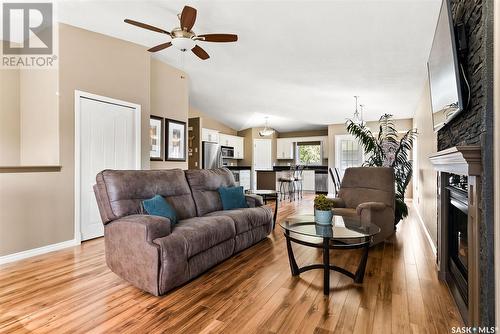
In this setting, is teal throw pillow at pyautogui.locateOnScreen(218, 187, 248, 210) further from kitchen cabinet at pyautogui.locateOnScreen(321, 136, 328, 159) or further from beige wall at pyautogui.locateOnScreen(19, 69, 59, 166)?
kitchen cabinet at pyautogui.locateOnScreen(321, 136, 328, 159)

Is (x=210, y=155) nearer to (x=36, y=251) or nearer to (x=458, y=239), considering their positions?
(x=36, y=251)

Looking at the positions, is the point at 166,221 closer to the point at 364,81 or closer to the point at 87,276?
the point at 87,276

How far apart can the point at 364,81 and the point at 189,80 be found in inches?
144

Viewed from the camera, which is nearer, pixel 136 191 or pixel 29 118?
pixel 136 191

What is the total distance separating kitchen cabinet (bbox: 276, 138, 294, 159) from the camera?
410 inches

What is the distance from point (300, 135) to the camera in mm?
10453

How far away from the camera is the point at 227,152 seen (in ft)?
30.2

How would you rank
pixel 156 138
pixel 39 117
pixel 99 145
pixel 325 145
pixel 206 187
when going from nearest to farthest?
pixel 206 187, pixel 39 117, pixel 99 145, pixel 156 138, pixel 325 145

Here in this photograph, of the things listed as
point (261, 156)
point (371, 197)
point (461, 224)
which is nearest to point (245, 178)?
point (261, 156)

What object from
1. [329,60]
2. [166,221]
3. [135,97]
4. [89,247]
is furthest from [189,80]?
[166,221]

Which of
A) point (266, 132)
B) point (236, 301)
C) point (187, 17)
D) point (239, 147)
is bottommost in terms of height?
point (236, 301)

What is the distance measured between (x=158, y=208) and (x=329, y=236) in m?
1.59

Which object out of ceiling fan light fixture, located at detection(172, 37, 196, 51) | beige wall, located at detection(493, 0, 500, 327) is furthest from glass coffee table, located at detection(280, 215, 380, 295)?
Answer: ceiling fan light fixture, located at detection(172, 37, 196, 51)

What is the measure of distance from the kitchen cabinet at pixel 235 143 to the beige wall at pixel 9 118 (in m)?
5.56
